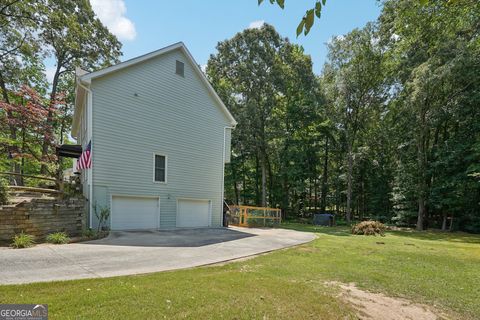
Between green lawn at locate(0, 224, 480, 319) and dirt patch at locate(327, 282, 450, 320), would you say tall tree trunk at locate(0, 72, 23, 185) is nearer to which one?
green lawn at locate(0, 224, 480, 319)

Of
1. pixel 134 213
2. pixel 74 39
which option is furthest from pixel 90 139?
pixel 74 39

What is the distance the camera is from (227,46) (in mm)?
22453

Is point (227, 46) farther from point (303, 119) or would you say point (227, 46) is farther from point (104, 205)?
point (104, 205)

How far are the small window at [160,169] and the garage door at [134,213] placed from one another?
95 centimetres

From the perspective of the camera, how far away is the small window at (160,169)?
41.1ft

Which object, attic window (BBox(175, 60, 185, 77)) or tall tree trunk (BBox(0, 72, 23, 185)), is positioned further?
tall tree trunk (BBox(0, 72, 23, 185))

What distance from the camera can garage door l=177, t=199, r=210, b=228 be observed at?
13.5 m

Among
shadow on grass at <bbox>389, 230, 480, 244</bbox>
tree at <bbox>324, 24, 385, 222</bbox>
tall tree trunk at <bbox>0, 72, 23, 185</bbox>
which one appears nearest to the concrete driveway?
tall tree trunk at <bbox>0, 72, 23, 185</bbox>

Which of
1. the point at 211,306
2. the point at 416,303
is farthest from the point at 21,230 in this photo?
the point at 416,303

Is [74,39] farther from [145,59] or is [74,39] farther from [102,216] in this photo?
[102,216]

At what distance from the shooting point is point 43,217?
8.47 m

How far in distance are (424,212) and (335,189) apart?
8.73 m

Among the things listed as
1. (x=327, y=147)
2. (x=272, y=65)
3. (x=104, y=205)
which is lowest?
(x=104, y=205)

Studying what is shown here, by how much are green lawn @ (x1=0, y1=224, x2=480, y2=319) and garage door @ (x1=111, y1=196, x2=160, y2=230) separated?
654 centimetres
